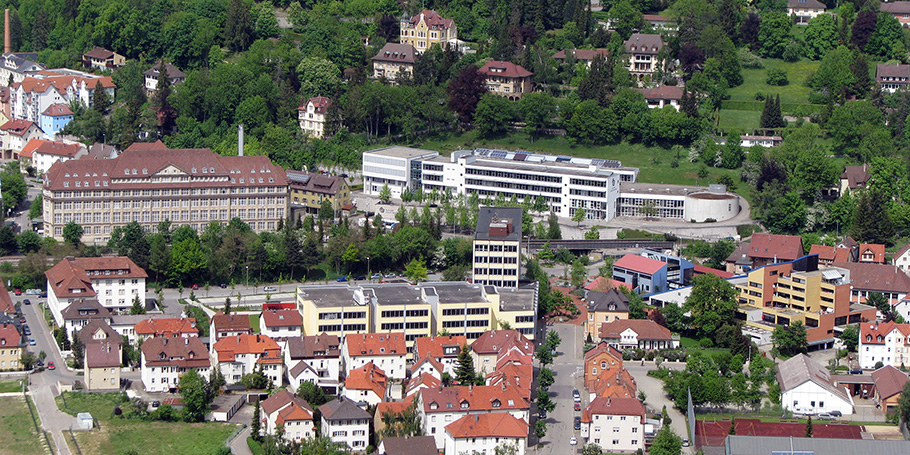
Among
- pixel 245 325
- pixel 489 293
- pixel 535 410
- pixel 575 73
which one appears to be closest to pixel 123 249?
pixel 245 325

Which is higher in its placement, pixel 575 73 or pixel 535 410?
pixel 575 73

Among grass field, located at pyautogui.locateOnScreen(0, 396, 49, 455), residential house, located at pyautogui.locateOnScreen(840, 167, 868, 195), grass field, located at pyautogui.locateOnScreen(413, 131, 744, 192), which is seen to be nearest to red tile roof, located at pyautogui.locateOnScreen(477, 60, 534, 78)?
grass field, located at pyautogui.locateOnScreen(413, 131, 744, 192)

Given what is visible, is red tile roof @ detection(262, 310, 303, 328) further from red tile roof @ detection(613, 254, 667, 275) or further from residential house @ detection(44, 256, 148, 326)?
red tile roof @ detection(613, 254, 667, 275)

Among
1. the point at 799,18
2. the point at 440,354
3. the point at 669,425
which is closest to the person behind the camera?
the point at 669,425

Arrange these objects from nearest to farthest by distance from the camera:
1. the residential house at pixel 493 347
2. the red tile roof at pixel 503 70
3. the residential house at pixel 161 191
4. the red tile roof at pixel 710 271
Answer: the residential house at pixel 493 347 < the red tile roof at pixel 710 271 < the residential house at pixel 161 191 < the red tile roof at pixel 503 70

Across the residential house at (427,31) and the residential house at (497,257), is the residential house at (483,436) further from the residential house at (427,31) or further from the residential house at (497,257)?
the residential house at (427,31)

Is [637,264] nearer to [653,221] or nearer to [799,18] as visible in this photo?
[653,221]

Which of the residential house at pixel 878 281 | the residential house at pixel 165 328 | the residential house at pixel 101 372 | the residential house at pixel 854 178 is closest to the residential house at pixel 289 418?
the residential house at pixel 101 372
